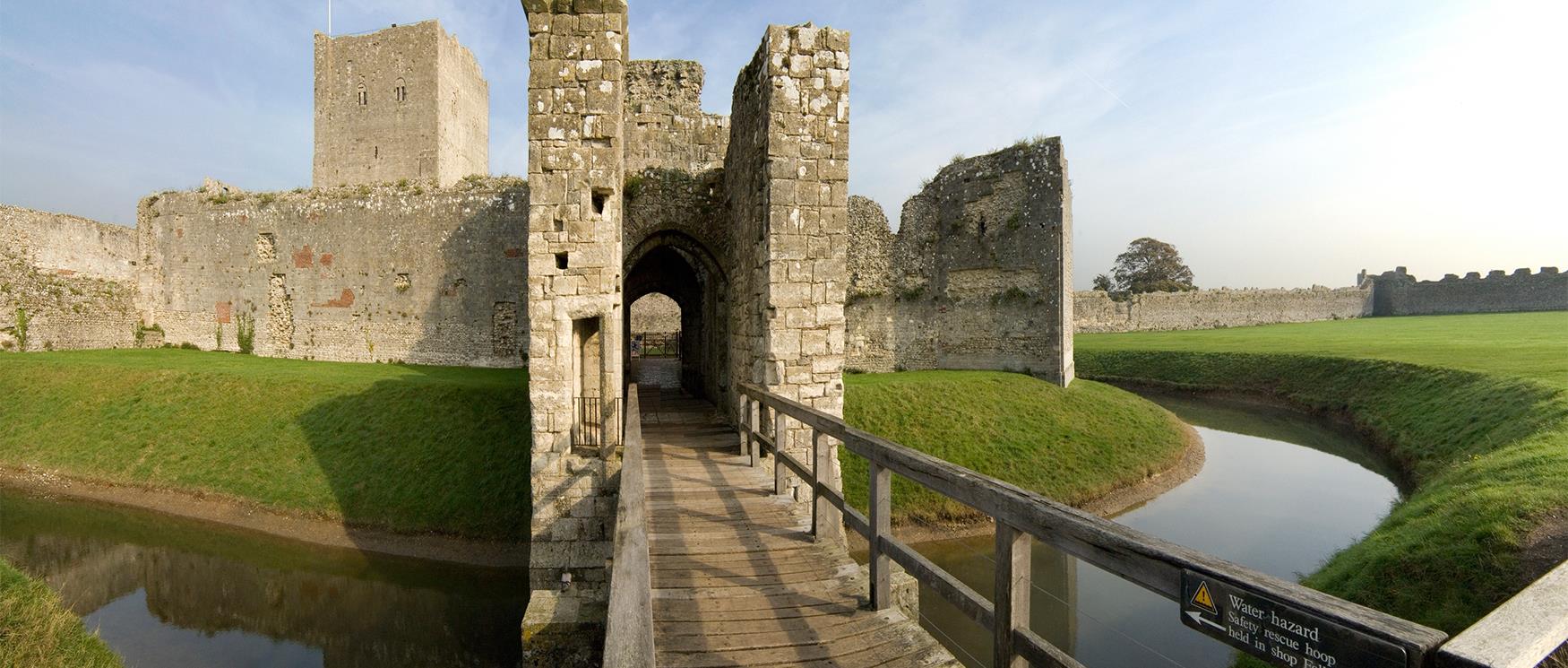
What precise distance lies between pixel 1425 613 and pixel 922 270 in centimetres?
1576

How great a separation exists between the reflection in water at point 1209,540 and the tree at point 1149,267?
151 feet

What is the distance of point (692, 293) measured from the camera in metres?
15.4

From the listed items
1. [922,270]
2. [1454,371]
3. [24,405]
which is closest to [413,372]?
[24,405]

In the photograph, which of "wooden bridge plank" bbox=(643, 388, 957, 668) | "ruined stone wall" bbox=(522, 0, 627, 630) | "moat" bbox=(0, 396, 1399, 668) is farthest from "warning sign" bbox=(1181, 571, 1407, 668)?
"ruined stone wall" bbox=(522, 0, 627, 630)

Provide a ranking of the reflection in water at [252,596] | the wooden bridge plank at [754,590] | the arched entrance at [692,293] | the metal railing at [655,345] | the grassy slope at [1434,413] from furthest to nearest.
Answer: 1. the metal railing at [655,345]
2. the arched entrance at [692,293]
3. the reflection in water at [252,596]
4. the grassy slope at [1434,413]
5. the wooden bridge plank at [754,590]

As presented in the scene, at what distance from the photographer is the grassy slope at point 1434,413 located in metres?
6.77

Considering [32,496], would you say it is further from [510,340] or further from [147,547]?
[510,340]

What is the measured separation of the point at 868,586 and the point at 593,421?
4.34 meters

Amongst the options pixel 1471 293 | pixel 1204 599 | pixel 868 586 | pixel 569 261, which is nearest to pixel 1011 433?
pixel 569 261

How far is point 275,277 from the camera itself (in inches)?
831

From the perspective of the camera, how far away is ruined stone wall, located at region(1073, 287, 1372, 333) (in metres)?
37.5

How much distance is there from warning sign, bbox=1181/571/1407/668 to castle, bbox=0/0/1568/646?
588 cm

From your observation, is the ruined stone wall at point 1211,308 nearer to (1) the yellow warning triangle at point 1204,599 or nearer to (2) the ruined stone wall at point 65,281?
(1) the yellow warning triangle at point 1204,599

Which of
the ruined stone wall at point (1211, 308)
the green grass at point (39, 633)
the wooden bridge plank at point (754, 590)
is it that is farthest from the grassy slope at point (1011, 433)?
Result: the ruined stone wall at point (1211, 308)
